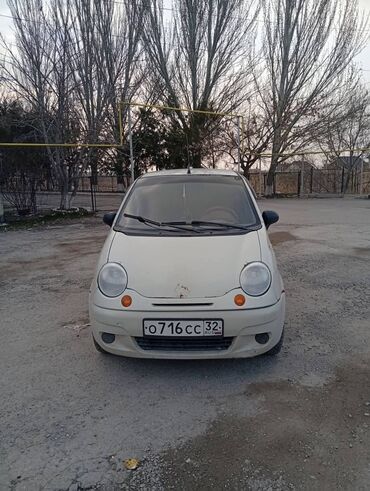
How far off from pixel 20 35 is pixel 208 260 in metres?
12.2

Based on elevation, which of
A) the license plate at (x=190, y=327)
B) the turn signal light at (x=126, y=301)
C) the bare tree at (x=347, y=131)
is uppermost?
the bare tree at (x=347, y=131)

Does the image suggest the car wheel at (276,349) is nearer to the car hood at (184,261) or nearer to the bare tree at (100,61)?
the car hood at (184,261)

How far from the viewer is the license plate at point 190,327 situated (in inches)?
106

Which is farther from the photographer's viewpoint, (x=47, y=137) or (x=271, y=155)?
(x=271, y=155)

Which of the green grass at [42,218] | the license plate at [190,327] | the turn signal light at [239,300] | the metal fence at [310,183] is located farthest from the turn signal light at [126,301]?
the metal fence at [310,183]

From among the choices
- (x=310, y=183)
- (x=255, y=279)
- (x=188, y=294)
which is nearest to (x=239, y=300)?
(x=255, y=279)

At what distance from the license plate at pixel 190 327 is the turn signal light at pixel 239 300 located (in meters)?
0.17

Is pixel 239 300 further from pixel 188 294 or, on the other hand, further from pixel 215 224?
pixel 215 224

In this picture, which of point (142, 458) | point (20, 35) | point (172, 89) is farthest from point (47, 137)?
point (142, 458)

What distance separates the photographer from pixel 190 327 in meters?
2.69

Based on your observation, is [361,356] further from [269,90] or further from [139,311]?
[269,90]

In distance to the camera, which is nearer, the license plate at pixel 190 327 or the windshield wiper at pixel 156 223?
the license plate at pixel 190 327

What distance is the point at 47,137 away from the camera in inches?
487

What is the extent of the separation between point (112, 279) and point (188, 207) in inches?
47.8
